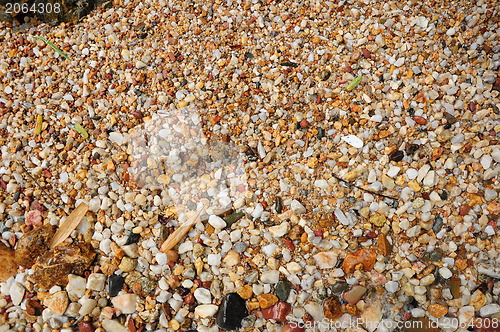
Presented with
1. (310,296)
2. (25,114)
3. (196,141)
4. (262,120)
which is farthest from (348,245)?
(25,114)

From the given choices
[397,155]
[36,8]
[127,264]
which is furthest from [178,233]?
[36,8]

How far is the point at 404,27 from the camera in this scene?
1.87 meters

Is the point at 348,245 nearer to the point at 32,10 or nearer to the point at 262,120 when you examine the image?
the point at 262,120

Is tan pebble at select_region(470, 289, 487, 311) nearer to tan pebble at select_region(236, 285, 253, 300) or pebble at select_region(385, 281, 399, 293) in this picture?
pebble at select_region(385, 281, 399, 293)

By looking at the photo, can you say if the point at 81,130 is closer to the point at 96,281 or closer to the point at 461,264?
the point at 96,281

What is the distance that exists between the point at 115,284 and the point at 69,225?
312mm

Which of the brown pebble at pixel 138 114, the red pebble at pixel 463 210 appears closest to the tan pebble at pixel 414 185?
the red pebble at pixel 463 210

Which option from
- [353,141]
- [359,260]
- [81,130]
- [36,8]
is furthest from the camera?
[36,8]

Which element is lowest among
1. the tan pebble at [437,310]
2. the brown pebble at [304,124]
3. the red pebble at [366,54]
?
the tan pebble at [437,310]

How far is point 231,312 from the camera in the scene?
4.35 ft

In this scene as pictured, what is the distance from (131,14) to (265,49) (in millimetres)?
763

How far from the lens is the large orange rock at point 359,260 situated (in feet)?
4.55

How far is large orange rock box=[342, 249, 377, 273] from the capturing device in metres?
1.39

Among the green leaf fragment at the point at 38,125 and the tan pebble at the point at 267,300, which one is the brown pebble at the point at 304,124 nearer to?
the tan pebble at the point at 267,300
